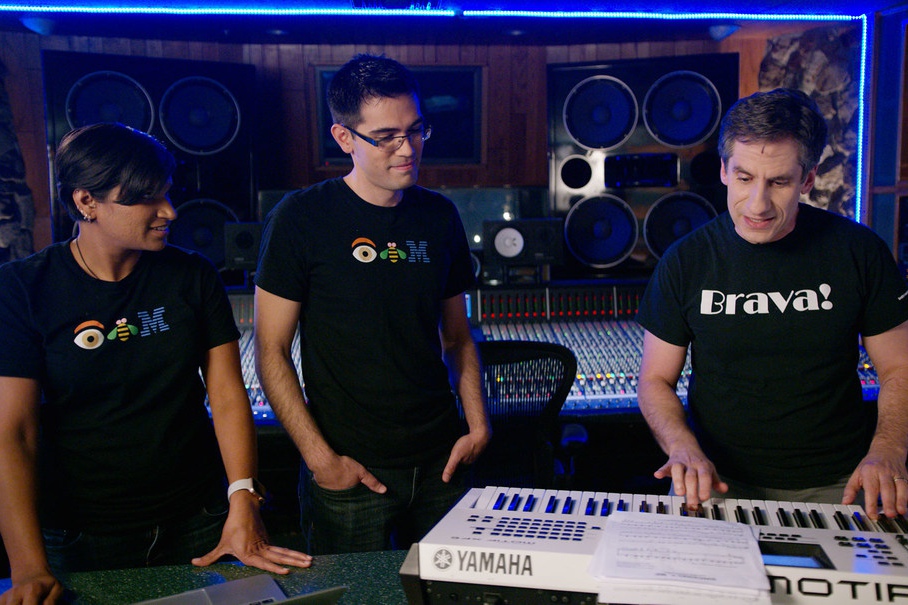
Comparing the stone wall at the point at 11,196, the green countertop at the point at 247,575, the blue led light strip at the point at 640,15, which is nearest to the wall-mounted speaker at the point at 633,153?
the blue led light strip at the point at 640,15

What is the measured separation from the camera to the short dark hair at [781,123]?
1633 millimetres

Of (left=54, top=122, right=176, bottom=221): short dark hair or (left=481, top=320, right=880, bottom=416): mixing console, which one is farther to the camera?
(left=481, top=320, right=880, bottom=416): mixing console

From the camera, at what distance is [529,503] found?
51.9 inches

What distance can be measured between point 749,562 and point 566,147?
117 inches

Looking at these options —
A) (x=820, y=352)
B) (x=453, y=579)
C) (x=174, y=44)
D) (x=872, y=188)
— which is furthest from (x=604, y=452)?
(x=174, y=44)

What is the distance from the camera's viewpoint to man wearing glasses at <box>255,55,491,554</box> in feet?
6.09

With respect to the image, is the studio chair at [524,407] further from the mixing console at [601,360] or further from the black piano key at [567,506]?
the black piano key at [567,506]

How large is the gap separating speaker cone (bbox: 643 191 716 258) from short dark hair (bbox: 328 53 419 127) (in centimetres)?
215

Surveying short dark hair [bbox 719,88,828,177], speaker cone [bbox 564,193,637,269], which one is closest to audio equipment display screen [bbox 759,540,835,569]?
short dark hair [bbox 719,88,828,177]

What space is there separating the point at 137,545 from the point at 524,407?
51.3 inches

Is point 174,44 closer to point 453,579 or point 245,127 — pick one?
point 245,127

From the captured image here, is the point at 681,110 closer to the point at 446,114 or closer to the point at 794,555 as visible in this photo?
the point at 446,114

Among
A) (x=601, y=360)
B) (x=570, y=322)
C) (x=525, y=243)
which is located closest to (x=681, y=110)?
(x=525, y=243)

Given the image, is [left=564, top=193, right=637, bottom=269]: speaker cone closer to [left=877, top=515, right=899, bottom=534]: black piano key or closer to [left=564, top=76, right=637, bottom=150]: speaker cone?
[left=564, top=76, right=637, bottom=150]: speaker cone
